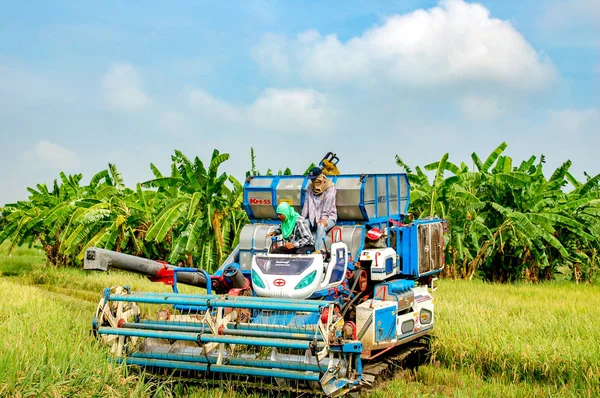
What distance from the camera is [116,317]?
23.3 feet

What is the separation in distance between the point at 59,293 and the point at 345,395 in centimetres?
1027

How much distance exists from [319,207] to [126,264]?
8.39 feet

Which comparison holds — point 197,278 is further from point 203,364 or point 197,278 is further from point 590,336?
point 590,336

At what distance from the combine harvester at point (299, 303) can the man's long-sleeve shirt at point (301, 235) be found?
0.87ft

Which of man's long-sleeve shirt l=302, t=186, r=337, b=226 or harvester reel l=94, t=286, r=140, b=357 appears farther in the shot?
man's long-sleeve shirt l=302, t=186, r=337, b=226

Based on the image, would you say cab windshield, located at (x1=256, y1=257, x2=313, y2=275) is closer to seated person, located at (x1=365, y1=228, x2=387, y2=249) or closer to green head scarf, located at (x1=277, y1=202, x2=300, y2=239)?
green head scarf, located at (x1=277, y1=202, x2=300, y2=239)

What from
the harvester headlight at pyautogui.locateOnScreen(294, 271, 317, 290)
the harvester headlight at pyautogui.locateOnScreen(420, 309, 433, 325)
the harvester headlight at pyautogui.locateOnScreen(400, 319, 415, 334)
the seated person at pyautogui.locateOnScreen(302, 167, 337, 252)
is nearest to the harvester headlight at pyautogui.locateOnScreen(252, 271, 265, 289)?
the harvester headlight at pyautogui.locateOnScreen(294, 271, 317, 290)

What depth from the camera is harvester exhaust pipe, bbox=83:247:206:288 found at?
21.5ft

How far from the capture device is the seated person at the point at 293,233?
771 centimetres

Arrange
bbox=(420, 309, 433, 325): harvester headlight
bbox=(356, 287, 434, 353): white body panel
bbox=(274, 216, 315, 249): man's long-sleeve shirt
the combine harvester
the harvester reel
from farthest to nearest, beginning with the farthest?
1. bbox=(420, 309, 433, 325): harvester headlight
2. bbox=(274, 216, 315, 249): man's long-sleeve shirt
3. bbox=(356, 287, 434, 353): white body panel
4. the harvester reel
5. the combine harvester

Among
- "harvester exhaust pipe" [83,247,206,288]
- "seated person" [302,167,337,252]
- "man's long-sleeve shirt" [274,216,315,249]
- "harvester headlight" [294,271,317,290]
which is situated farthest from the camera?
"seated person" [302,167,337,252]

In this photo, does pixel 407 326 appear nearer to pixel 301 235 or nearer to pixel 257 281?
pixel 301 235

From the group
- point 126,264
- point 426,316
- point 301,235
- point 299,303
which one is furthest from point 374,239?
point 126,264

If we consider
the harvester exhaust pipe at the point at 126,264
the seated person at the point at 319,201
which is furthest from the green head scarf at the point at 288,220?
the harvester exhaust pipe at the point at 126,264
